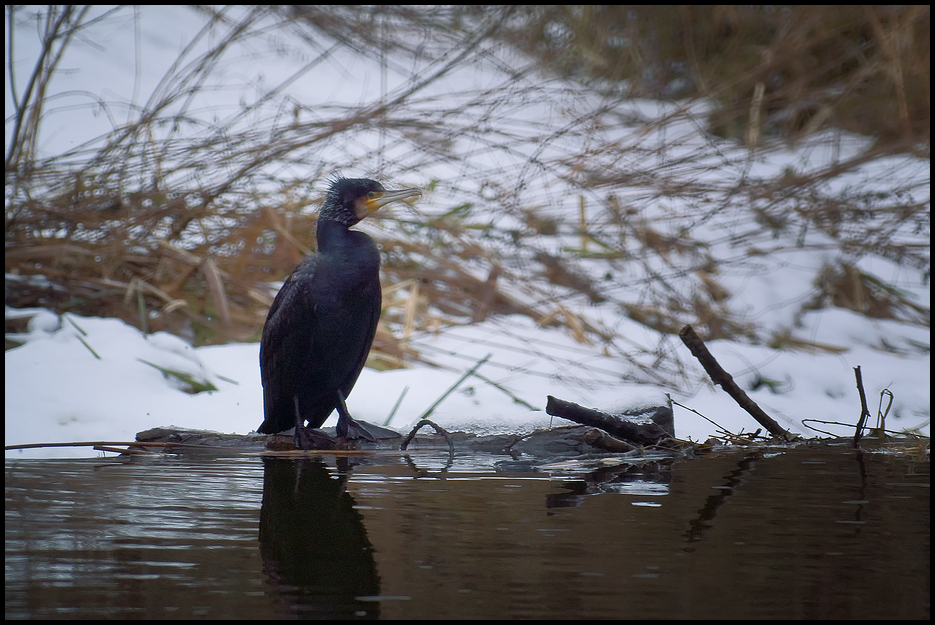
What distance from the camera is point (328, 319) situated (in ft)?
9.60

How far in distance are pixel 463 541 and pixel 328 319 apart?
1277 millimetres

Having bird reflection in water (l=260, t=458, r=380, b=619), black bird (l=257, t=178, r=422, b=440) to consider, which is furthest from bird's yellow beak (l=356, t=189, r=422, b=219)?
bird reflection in water (l=260, t=458, r=380, b=619)

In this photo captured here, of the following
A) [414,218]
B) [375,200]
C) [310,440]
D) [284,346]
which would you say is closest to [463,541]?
[310,440]

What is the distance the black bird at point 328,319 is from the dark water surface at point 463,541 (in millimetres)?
484

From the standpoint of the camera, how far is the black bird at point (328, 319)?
292cm

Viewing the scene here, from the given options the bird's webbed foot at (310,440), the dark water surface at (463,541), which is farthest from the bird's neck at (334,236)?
the dark water surface at (463,541)

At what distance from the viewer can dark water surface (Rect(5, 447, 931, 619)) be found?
4.81 feet

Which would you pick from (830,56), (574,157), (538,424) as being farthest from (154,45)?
(538,424)

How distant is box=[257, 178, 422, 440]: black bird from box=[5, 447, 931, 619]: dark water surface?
484mm

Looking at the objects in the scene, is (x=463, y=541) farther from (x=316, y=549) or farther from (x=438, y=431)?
(x=438, y=431)

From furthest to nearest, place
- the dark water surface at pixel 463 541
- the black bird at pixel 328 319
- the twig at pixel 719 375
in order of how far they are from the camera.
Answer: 1. the black bird at pixel 328 319
2. the twig at pixel 719 375
3. the dark water surface at pixel 463 541

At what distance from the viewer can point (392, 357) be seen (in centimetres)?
432

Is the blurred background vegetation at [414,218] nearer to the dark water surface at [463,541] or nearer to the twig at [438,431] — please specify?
the twig at [438,431]

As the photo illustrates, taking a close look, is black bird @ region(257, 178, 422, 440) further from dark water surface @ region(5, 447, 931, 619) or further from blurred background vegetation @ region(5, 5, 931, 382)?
blurred background vegetation @ region(5, 5, 931, 382)
